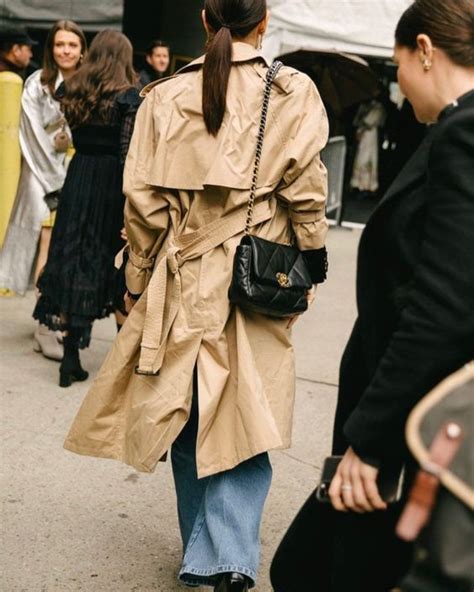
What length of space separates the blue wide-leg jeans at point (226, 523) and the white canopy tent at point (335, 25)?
24.7 feet

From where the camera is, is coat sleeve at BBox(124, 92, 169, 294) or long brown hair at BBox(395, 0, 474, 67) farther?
coat sleeve at BBox(124, 92, 169, 294)

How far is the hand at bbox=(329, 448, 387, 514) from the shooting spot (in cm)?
201

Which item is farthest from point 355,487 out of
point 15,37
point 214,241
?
point 15,37

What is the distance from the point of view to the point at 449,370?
75.6 inches

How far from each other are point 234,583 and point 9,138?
165 inches

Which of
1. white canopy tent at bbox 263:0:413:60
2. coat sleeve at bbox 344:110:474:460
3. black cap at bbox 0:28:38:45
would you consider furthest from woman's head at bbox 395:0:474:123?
white canopy tent at bbox 263:0:413:60

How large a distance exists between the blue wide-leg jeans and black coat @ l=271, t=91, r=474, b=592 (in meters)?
0.63

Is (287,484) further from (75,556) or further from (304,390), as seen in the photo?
(304,390)

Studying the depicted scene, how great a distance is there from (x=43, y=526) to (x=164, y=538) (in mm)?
460

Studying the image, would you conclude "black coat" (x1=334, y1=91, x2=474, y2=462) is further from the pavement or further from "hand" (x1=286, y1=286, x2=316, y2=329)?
the pavement

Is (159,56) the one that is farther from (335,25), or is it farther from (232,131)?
(232,131)

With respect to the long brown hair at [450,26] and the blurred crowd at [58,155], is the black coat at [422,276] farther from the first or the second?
the blurred crowd at [58,155]

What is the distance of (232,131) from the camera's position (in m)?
3.03

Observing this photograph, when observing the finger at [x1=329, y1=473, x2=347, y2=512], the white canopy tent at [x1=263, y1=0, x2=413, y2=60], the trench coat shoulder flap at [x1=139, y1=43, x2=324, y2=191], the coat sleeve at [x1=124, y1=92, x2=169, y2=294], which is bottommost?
the white canopy tent at [x1=263, y1=0, x2=413, y2=60]
